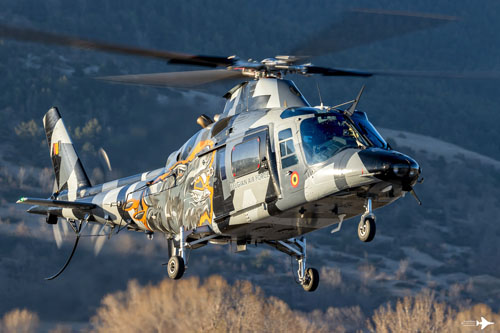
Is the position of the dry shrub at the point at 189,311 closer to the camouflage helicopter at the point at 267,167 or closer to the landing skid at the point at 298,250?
the landing skid at the point at 298,250

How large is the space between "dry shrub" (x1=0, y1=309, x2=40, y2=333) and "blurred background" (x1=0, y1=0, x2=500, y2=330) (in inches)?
54.4

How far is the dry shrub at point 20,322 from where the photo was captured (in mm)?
63969

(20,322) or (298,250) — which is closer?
(298,250)

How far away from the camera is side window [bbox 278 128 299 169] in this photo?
62.0 ft

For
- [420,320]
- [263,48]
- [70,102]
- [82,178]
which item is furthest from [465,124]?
[82,178]

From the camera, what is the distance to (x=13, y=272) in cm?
7925

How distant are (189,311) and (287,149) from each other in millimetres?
40680

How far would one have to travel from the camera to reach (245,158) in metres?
19.7

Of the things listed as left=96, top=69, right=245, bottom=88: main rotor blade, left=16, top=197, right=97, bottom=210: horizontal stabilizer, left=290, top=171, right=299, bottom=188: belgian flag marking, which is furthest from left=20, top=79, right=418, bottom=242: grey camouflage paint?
left=16, top=197, right=97, bottom=210: horizontal stabilizer

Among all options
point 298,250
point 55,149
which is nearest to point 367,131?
point 298,250

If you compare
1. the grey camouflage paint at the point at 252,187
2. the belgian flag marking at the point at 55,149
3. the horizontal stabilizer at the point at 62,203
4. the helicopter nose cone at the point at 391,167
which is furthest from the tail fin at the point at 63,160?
the helicopter nose cone at the point at 391,167

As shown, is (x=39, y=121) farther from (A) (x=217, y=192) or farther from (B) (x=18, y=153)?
(A) (x=217, y=192)

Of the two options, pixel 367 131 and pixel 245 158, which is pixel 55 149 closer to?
pixel 245 158

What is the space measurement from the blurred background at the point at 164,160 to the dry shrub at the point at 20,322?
1.38 meters
